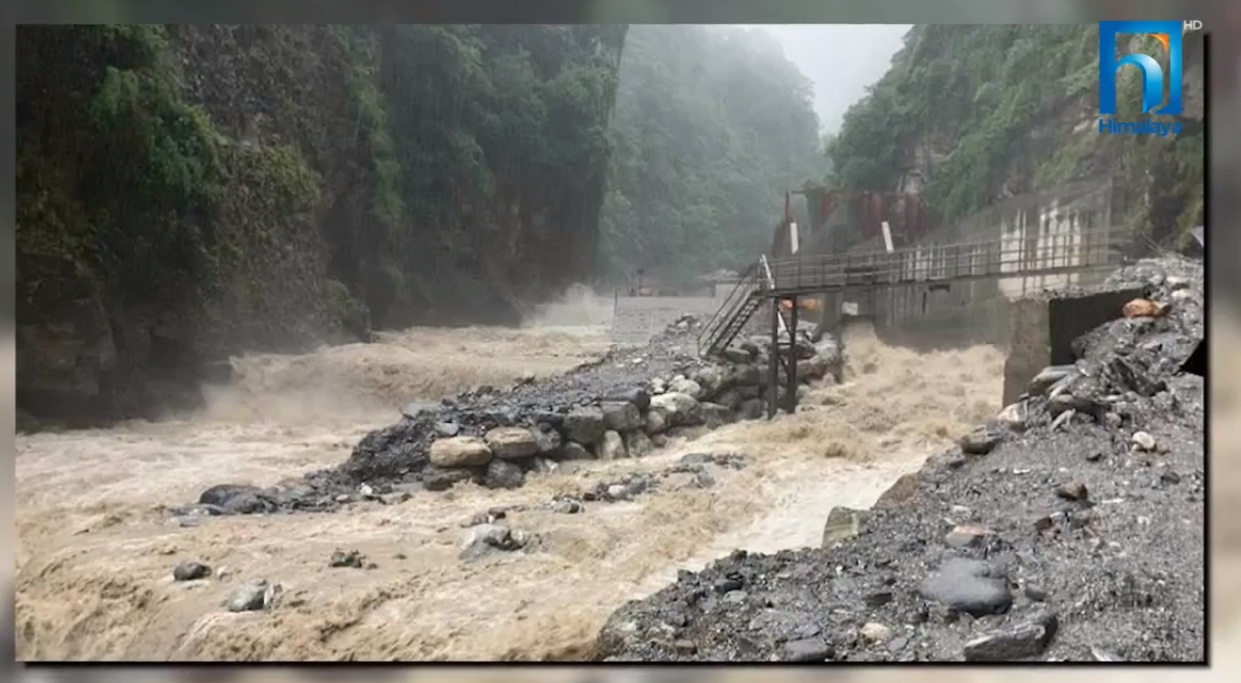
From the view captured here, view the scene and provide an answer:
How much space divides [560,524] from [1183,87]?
2018mm

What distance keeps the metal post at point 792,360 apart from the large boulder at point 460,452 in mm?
847

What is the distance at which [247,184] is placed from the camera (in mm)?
2553

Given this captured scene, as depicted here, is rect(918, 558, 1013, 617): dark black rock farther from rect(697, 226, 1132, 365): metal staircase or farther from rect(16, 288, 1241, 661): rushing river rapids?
rect(697, 226, 1132, 365): metal staircase

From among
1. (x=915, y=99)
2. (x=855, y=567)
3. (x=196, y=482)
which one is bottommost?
(x=855, y=567)

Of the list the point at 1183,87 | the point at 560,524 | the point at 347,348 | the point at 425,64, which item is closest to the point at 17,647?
the point at 347,348

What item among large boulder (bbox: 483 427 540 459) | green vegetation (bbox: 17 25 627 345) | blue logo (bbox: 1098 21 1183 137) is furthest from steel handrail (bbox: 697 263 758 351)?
blue logo (bbox: 1098 21 1183 137)

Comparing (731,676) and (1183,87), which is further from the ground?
(1183,87)

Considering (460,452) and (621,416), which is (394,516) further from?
(621,416)

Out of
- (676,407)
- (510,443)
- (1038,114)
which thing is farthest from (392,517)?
(1038,114)

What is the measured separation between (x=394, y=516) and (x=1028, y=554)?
5.55 feet

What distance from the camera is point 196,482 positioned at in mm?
2543

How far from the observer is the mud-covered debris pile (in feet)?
7.97

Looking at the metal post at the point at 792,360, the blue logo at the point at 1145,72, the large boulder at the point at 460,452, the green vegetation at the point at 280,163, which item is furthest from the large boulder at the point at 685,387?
the blue logo at the point at 1145,72

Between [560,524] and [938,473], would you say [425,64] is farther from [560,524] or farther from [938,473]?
[938,473]
